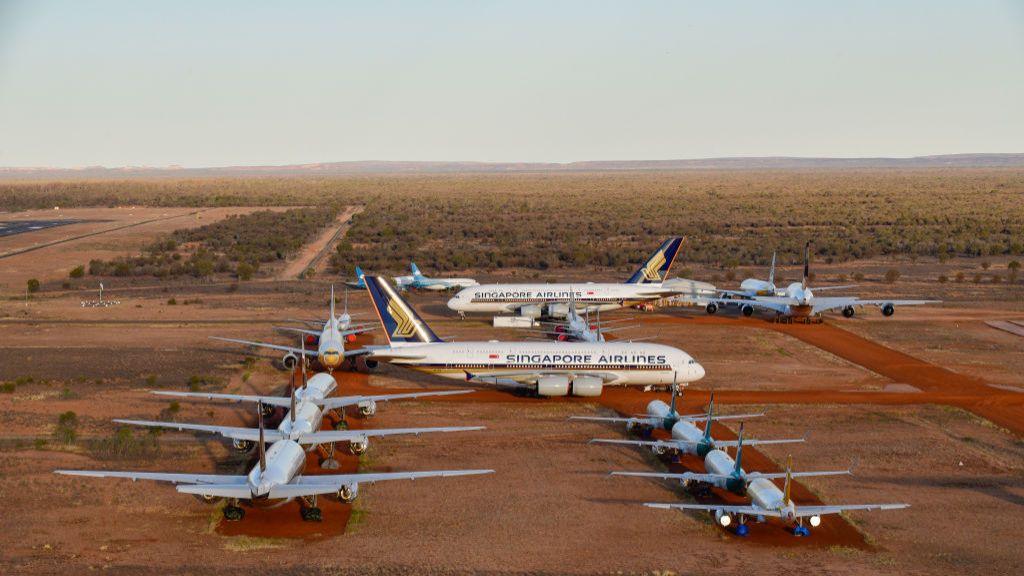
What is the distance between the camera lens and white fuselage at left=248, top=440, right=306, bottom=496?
28163 millimetres

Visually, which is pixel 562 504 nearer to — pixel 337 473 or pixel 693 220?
pixel 337 473

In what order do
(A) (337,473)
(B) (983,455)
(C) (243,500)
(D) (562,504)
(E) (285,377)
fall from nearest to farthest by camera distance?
1. (C) (243,500)
2. (D) (562,504)
3. (A) (337,473)
4. (B) (983,455)
5. (E) (285,377)

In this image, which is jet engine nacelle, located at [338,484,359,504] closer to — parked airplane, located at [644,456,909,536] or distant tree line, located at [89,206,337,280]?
parked airplane, located at [644,456,909,536]

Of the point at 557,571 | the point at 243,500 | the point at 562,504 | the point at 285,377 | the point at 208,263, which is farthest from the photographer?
the point at 208,263

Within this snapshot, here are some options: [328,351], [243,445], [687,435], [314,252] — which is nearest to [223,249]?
[314,252]

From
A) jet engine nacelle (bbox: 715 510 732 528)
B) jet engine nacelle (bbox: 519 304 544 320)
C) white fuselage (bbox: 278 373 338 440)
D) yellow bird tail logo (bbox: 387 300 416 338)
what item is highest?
yellow bird tail logo (bbox: 387 300 416 338)

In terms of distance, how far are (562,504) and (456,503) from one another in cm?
421

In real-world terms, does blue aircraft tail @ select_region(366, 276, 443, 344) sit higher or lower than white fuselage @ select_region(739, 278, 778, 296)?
higher

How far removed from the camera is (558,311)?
6831 cm

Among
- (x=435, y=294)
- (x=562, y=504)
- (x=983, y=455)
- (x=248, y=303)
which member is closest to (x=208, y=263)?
(x=248, y=303)

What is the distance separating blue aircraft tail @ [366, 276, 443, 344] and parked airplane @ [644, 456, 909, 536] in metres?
21.4

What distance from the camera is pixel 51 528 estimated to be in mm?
29578

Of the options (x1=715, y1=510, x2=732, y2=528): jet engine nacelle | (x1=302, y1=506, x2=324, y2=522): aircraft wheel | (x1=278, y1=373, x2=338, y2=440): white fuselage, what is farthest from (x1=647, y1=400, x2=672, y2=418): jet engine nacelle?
(x1=302, y1=506, x2=324, y2=522): aircraft wheel

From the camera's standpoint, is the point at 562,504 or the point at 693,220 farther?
the point at 693,220
